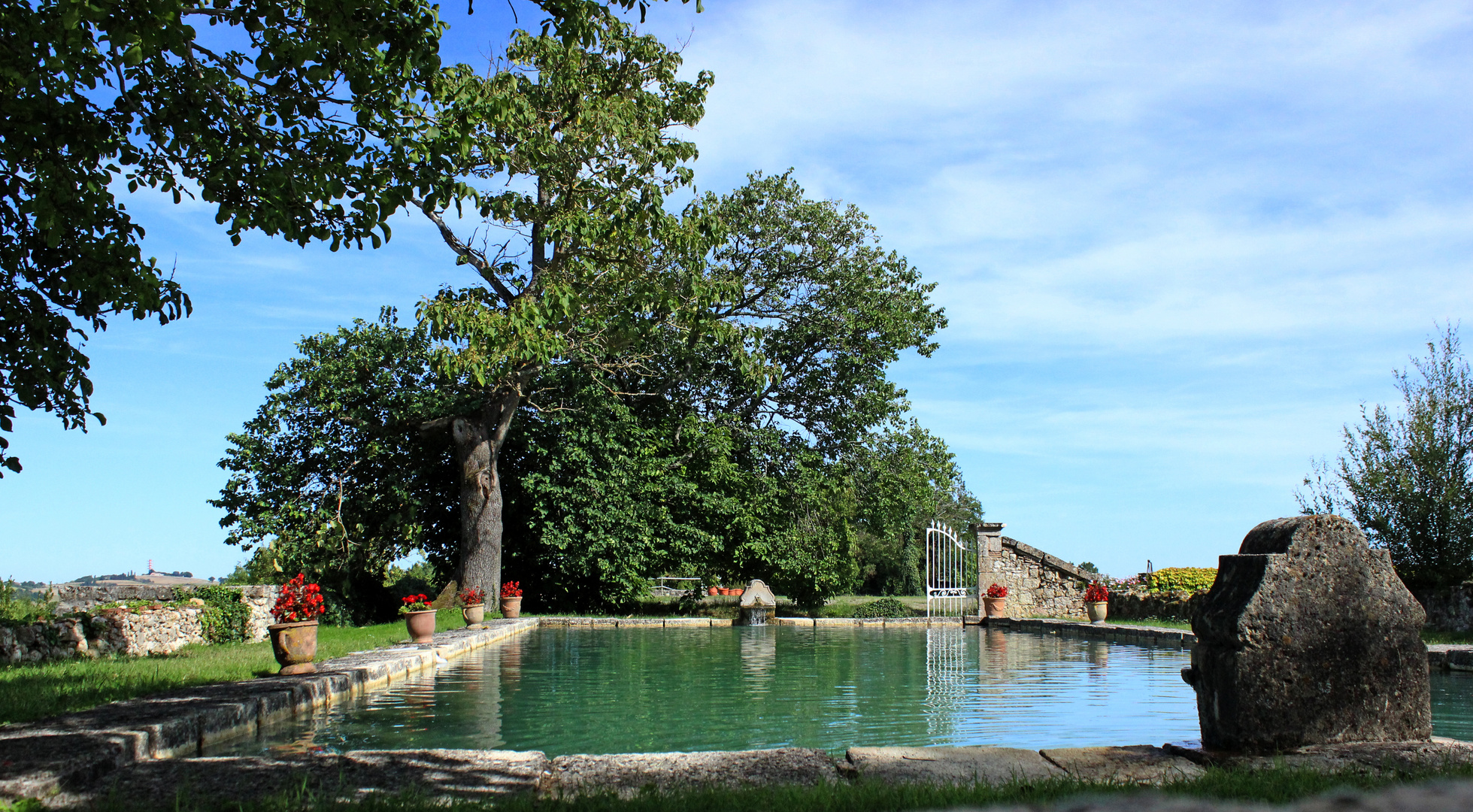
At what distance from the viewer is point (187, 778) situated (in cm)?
429

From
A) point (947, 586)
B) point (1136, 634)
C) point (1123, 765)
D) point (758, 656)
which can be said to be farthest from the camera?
point (947, 586)

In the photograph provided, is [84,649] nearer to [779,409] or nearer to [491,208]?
[491,208]

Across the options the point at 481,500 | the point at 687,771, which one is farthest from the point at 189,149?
the point at 481,500

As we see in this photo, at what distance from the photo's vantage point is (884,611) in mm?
21062

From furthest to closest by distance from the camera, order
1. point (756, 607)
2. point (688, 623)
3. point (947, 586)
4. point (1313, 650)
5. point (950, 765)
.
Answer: point (947, 586), point (756, 607), point (688, 623), point (1313, 650), point (950, 765)

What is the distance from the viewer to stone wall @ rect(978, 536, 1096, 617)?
20375 millimetres

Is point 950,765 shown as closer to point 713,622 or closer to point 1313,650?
point 1313,650

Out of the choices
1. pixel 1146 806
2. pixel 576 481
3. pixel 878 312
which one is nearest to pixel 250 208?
pixel 1146 806

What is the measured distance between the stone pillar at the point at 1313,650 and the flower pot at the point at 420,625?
9.12m

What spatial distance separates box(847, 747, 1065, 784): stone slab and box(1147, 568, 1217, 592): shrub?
15293 millimetres

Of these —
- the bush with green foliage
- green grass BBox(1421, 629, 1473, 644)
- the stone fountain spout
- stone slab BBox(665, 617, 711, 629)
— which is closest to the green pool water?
green grass BBox(1421, 629, 1473, 644)

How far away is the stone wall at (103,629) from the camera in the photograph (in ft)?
31.1

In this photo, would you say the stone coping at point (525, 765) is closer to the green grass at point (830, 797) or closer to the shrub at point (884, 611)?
the green grass at point (830, 797)

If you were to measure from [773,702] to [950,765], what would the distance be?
154 inches
